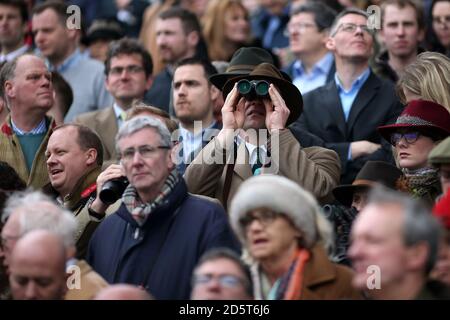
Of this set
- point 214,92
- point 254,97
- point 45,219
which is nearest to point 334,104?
point 214,92

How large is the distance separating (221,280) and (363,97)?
14.4ft

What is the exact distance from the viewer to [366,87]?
11836mm

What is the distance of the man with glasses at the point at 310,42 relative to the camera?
45.1ft

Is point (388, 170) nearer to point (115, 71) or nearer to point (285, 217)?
point (285, 217)

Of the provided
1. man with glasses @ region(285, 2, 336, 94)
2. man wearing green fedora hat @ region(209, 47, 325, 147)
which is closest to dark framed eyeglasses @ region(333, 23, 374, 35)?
man with glasses @ region(285, 2, 336, 94)

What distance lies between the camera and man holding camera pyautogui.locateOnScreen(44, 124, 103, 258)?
1033 centimetres

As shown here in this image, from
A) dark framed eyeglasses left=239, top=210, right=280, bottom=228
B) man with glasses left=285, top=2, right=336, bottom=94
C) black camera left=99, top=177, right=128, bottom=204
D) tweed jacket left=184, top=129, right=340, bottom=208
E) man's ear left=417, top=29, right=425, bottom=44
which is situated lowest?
dark framed eyeglasses left=239, top=210, right=280, bottom=228

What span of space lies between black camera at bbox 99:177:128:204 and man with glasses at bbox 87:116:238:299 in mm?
442

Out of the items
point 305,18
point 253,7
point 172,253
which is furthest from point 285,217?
point 253,7

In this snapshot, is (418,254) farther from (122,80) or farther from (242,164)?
(122,80)

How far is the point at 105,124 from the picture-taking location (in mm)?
12586

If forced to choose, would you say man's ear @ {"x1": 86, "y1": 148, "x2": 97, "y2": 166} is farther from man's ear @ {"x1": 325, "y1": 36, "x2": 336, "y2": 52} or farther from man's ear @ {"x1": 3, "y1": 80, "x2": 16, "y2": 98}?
man's ear @ {"x1": 325, "y1": 36, "x2": 336, "y2": 52}

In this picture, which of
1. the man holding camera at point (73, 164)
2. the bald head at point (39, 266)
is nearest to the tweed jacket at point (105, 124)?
the man holding camera at point (73, 164)

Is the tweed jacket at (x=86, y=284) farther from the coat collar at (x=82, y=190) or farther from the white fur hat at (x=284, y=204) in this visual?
the coat collar at (x=82, y=190)
